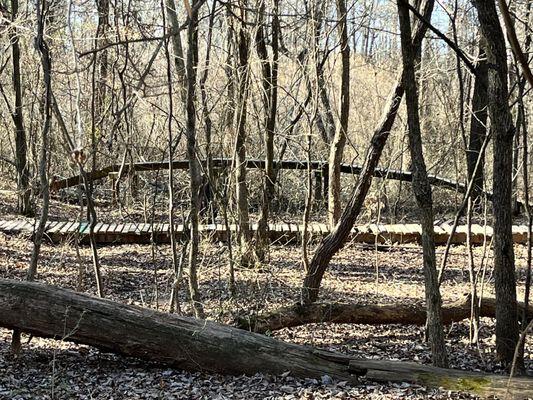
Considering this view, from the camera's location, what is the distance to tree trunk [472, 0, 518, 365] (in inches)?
147

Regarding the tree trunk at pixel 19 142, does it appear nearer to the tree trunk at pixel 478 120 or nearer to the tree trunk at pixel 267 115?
the tree trunk at pixel 267 115

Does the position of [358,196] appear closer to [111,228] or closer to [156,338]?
[156,338]

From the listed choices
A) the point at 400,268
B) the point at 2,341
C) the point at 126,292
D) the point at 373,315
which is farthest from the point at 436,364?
the point at 400,268

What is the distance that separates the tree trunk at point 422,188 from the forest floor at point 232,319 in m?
0.36

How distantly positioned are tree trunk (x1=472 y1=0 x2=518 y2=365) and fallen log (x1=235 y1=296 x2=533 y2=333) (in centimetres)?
108

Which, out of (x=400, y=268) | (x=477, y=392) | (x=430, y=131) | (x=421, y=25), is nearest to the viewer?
(x=477, y=392)

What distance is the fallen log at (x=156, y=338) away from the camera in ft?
13.5

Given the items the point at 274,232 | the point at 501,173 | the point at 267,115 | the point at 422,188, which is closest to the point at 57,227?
the point at 274,232

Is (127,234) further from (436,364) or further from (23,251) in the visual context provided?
(436,364)

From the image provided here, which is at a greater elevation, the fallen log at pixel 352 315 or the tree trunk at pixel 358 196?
the tree trunk at pixel 358 196

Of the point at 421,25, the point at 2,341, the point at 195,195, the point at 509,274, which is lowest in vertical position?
the point at 2,341

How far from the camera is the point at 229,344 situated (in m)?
4.19

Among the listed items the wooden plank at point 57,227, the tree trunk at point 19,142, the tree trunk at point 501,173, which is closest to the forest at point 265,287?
the tree trunk at point 501,173

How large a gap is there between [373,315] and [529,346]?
1131 mm
